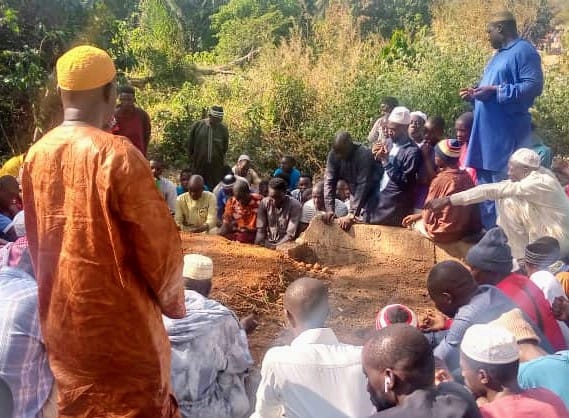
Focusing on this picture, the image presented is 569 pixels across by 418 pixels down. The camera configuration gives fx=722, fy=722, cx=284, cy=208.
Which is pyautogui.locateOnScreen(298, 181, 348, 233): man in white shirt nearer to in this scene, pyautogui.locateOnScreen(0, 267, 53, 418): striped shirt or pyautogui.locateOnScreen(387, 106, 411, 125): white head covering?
pyautogui.locateOnScreen(387, 106, 411, 125): white head covering

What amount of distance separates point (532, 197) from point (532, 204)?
0.38ft

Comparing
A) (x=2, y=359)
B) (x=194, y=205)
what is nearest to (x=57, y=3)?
(x=194, y=205)

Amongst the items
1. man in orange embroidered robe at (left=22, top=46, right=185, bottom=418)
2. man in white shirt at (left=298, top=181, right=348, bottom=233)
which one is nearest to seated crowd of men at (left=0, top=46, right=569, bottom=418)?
man in orange embroidered robe at (left=22, top=46, right=185, bottom=418)

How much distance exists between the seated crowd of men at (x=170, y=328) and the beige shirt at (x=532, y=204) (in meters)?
0.69

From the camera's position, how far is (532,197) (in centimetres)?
492

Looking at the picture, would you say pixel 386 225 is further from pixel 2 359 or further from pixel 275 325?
pixel 2 359

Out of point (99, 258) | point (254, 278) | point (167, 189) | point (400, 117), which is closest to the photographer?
point (99, 258)

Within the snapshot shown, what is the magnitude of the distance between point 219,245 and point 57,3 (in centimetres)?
655

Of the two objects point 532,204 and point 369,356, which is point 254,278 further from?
point 369,356

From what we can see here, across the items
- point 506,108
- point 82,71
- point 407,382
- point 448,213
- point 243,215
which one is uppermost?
point 82,71

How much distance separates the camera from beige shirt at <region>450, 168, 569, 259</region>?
4.89m

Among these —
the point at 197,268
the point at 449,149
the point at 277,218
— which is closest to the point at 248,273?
the point at 277,218

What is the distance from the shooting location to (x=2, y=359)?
2.85 metres

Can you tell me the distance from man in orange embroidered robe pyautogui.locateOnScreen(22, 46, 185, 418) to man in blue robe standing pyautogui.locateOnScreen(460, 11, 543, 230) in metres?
4.03
